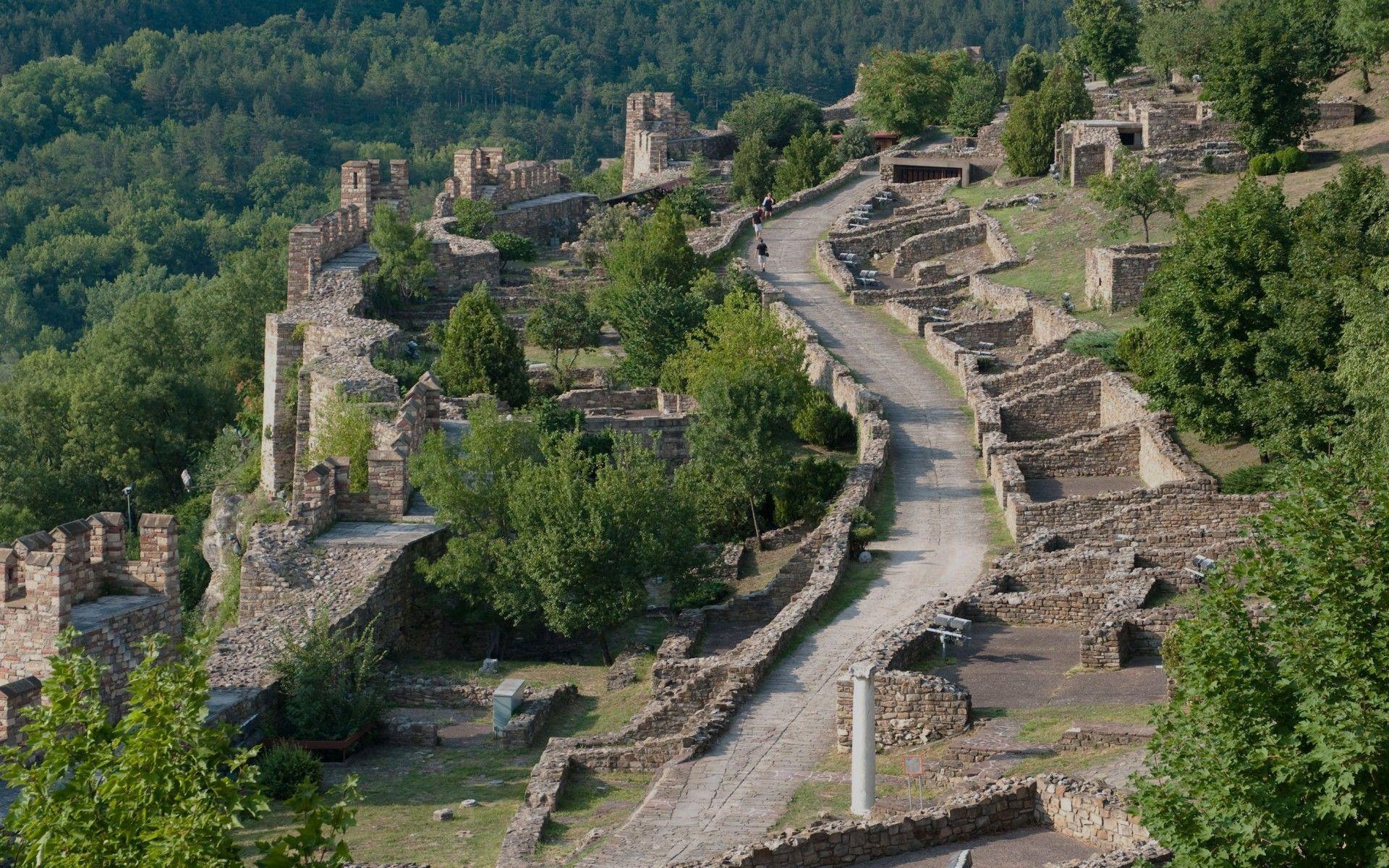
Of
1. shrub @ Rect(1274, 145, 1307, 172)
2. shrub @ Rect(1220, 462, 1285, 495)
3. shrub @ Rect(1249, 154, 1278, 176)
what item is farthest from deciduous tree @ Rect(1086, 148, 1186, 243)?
shrub @ Rect(1220, 462, 1285, 495)

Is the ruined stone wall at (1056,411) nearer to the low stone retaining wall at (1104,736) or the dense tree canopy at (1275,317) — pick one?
the dense tree canopy at (1275,317)

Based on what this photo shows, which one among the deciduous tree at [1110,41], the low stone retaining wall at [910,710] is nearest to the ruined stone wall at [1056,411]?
the low stone retaining wall at [910,710]

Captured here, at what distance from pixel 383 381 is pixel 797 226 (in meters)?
25.2

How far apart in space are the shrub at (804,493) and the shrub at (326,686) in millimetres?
9406

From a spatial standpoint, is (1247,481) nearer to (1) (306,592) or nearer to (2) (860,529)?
(2) (860,529)

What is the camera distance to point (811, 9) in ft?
620

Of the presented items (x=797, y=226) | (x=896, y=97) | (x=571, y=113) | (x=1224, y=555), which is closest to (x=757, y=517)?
(x=1224, y=555)

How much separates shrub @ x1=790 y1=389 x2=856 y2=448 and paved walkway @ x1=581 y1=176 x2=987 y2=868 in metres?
0.95

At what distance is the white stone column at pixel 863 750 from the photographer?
21.7 m

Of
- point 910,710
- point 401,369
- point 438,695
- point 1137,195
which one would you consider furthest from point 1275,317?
point 401,369

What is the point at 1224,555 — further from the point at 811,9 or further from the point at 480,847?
the point at 811,9

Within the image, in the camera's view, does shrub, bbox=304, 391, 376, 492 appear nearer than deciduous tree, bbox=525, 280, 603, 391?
Yes

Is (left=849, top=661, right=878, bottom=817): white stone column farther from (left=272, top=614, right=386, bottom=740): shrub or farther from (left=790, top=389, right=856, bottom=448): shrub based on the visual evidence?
(left=790, top=389, right=856, bottom=448): shrub

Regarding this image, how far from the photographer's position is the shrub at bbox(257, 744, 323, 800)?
25.8 m
